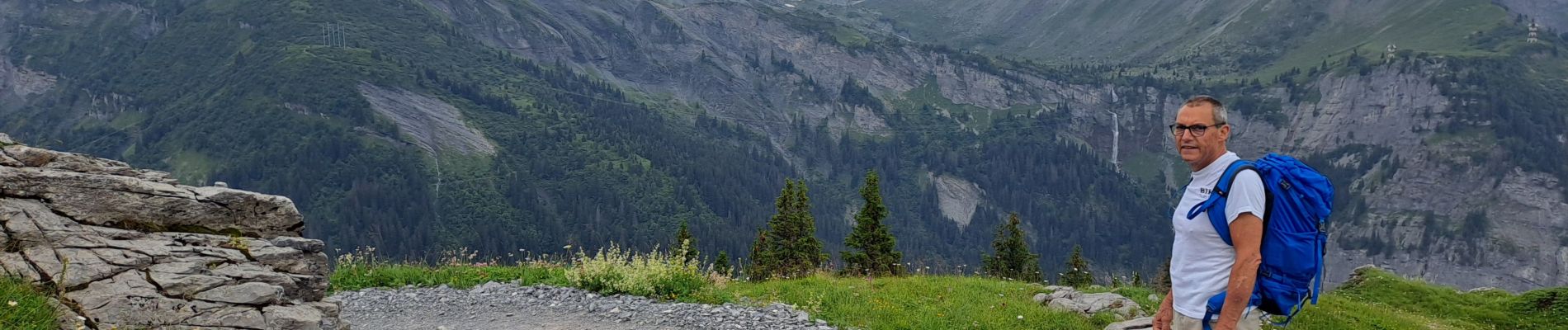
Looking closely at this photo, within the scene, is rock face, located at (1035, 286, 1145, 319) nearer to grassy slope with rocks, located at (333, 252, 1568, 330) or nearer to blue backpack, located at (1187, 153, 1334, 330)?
grassy slope with rocks, located at (333, 252, 1568, 330)

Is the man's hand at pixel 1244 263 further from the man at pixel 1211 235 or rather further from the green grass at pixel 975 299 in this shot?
the green grass at pixel 975 299

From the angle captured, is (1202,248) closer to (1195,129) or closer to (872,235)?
(1195,129)

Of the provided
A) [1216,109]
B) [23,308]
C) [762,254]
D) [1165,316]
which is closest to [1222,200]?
[1216,109]

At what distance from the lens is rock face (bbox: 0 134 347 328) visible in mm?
8883

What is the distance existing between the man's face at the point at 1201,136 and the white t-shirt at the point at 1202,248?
0.09m

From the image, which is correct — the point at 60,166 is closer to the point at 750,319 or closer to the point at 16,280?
the point at 16,280

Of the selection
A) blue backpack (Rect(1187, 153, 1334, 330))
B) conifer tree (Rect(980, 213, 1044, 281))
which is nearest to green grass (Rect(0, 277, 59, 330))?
blue backpack (Rect(1187, 153, 1334, 330))

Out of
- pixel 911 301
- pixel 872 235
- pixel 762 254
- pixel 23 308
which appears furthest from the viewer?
pixel 762 254

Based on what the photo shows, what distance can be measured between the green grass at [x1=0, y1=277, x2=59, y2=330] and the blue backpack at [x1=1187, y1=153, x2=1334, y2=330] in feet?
35.1

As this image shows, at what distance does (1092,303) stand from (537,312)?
9.51m

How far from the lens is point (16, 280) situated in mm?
8453

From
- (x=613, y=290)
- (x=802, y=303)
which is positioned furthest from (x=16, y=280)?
(x=802, y=303)

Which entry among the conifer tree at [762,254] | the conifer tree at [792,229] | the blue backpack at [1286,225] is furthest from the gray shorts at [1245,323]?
the conifer tree at [792,229]

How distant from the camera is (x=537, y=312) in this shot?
14.3 metres
